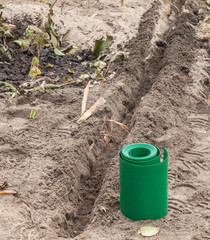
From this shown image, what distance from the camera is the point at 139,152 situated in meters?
3.09

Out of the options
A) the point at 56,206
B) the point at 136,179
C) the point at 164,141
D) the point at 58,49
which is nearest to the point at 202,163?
the point at 164,141

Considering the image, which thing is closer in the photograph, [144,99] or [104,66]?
[144,99]

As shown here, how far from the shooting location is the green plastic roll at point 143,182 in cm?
294

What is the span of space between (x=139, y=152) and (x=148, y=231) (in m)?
0.59

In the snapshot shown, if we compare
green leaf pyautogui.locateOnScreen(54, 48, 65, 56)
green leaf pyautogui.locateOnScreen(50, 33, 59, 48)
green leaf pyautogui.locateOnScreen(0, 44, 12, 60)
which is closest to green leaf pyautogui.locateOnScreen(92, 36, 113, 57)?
green leaf pyautogui.locateOnScreen(54, 48, 65, 56)

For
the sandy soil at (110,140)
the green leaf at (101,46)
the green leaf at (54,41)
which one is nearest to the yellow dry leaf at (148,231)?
the sandy soil at (110,140)

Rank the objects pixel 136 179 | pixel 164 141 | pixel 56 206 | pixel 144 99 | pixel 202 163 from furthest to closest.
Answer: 1. pixel 144 99
2. pixel 164 141
3. pixel 202 163
4. pixel 56 206
5. pixel 136 179

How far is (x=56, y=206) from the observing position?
3336mm

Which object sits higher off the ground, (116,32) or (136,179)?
(136,179)

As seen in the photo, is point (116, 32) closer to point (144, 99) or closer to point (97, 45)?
point (97, 45)

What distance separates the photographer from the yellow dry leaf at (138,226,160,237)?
290cm

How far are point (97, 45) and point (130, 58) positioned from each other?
685mm

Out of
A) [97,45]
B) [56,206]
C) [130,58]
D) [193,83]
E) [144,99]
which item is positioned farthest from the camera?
[97,45]

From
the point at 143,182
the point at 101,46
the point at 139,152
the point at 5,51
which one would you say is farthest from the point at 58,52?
the point at 143,182
